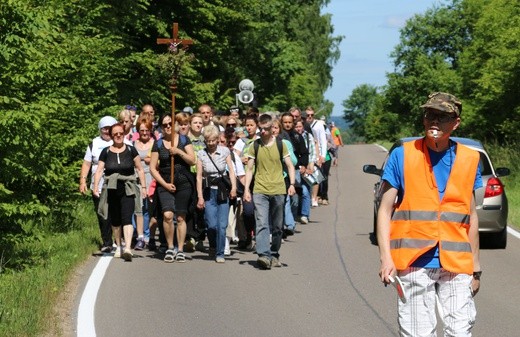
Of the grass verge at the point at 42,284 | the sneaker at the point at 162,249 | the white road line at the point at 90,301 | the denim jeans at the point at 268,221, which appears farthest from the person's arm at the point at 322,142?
the white road line at the point at 90,301

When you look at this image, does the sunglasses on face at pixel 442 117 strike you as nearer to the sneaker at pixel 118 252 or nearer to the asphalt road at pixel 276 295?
the asphalt road at pixel 276 295

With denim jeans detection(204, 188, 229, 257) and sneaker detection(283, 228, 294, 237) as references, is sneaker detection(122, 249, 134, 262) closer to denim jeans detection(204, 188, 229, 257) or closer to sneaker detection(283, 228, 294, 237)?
denim jeans detection(204, 188, 229, 257)

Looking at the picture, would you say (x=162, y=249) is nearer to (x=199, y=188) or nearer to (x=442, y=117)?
(x=199, y=188)

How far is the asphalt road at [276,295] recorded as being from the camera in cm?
1009

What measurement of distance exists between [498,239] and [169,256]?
15.2 ft

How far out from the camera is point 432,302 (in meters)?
6.23

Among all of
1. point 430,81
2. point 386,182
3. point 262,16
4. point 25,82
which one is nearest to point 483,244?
point 25,82

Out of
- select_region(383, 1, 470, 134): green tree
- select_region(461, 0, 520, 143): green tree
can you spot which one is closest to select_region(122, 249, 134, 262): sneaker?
select_region(461, 0, 520, 143): green tree

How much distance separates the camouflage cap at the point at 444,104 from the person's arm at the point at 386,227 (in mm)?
489

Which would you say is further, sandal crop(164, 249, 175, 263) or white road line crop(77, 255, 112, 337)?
sandal crop(164, 249, 175, 263)

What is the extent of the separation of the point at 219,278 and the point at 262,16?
44.1m

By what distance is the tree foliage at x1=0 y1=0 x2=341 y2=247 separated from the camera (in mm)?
12727

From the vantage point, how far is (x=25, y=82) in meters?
12.9

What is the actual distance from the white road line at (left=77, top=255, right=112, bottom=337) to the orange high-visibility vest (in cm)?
407
